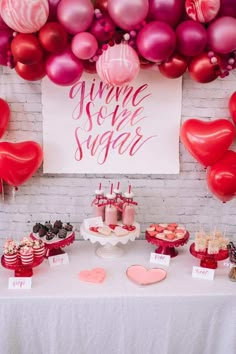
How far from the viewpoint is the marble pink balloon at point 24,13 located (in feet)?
4.54

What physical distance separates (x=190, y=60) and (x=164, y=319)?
1.00m

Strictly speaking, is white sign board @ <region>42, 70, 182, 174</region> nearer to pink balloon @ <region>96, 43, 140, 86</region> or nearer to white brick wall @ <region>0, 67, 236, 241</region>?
white brick wall @ <region>0, 67, 236, 241</region>

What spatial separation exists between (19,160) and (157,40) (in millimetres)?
722

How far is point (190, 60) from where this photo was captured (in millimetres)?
1621

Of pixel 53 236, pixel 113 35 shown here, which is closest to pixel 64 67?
pixel 113 35

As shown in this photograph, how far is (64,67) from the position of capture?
1.50 m

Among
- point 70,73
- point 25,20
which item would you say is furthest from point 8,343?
point 25,20

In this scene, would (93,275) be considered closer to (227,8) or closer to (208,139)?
(208,139)

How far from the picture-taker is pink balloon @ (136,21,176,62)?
145 cm

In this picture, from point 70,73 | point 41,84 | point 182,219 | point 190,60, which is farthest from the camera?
point 182,219

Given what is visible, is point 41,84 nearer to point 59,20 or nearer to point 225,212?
point 59,20

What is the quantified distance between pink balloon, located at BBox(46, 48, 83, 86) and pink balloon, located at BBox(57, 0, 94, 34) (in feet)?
0.31

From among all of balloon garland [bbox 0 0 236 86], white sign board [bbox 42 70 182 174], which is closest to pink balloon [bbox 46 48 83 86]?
balloon garland [bbox 0 0 236 86]

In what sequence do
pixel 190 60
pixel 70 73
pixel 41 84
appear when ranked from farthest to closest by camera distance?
pixel 41 84 < pixel 190 60 < pixel 70 73
